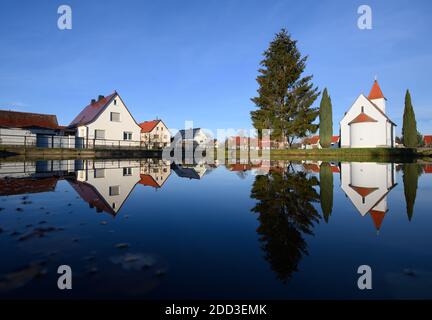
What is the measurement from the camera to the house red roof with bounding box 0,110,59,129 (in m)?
28.6

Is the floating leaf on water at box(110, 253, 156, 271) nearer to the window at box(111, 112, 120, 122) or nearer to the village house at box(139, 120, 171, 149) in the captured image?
the window at box(111, 112, 120, 122)

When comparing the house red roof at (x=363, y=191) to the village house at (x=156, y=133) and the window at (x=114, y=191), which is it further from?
the village house at (x=156, y=133)

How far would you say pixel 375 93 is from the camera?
152 feet

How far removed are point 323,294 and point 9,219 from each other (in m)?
4.32

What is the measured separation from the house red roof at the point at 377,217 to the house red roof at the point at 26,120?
1373 inches

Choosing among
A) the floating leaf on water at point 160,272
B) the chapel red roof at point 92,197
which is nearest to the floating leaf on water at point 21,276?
the floating leaf on water at point 160,272

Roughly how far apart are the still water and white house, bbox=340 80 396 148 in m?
37.3

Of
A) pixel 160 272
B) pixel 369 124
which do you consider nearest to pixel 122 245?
pixel 160 272

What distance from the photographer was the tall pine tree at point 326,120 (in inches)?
1328

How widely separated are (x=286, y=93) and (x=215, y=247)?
3185 centimetres

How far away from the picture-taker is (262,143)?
35.2 metres

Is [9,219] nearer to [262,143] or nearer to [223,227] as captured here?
[223,227]

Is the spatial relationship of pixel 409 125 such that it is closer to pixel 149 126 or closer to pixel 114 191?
pixel 114 191
